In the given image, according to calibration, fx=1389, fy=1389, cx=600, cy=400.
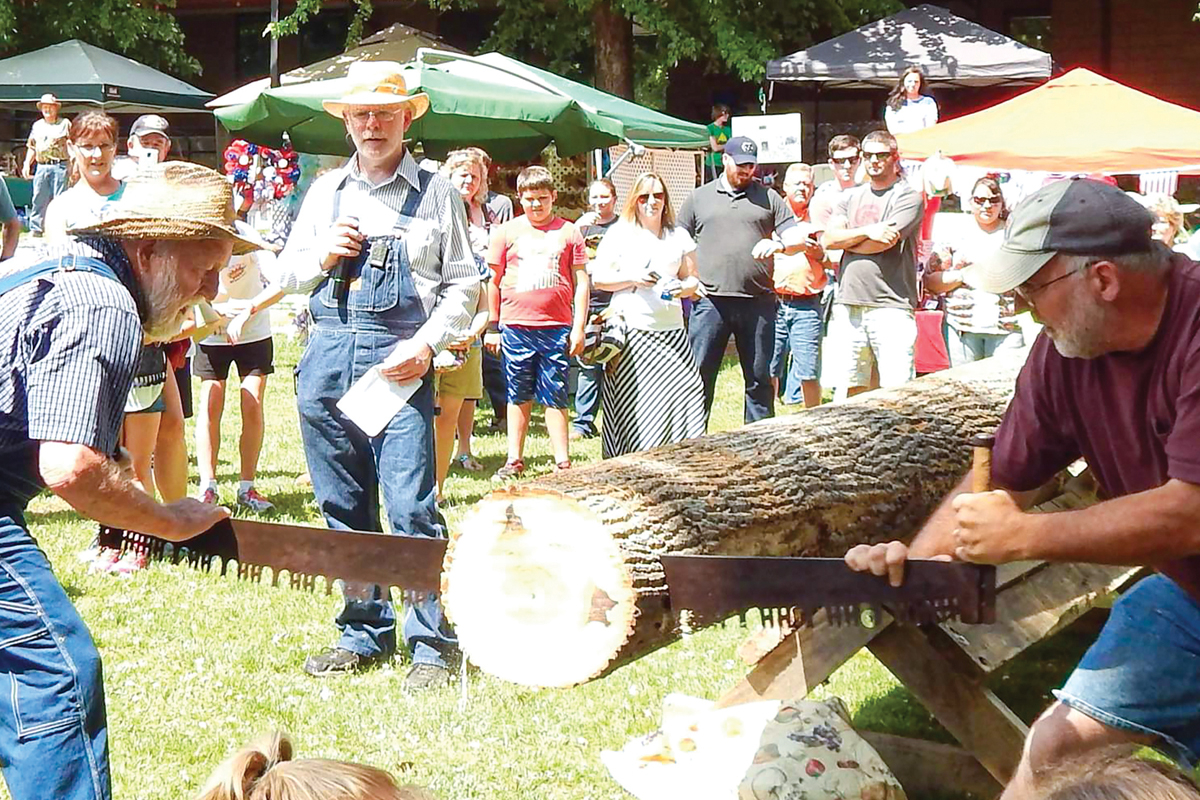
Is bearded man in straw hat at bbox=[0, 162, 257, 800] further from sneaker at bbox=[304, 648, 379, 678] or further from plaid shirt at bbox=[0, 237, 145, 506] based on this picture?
sneaker at bbox=[304, 648, 379, 678]

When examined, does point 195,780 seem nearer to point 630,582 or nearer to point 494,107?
point 630,582

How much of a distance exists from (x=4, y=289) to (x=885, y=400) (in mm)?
3157

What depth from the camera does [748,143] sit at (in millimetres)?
9445

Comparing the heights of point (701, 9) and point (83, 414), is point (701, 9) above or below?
above

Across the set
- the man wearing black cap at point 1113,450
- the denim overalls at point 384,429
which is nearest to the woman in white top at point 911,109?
the denim overalls at point 384,429

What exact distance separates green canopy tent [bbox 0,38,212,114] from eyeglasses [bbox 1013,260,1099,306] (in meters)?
18.4

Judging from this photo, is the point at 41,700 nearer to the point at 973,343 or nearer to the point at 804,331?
the point at 973,343

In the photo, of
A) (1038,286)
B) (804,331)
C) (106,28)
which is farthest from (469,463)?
(106,28)

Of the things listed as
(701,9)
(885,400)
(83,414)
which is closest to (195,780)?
(83,414)

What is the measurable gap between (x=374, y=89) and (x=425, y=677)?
7.18 ft

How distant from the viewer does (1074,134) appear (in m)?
11.6

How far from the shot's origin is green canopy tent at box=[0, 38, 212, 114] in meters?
20.1

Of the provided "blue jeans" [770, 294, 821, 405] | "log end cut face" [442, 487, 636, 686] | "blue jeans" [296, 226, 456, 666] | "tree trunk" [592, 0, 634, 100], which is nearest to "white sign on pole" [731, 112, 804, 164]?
"blue jeans" [770, 294, 821, 405]

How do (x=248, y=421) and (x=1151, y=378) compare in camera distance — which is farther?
(x=248, y=421)
